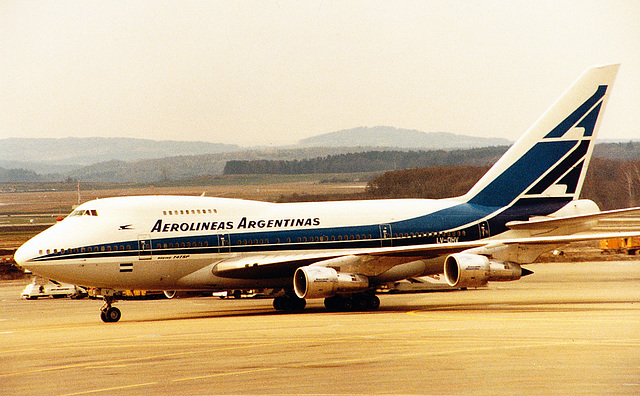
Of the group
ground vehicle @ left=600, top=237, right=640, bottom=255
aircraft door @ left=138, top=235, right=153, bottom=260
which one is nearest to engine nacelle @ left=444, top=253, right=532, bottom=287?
aircraft door @ left=138, top=235, right=153, bottom=260

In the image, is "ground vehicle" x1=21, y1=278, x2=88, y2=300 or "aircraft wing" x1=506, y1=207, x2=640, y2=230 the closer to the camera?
"aircraft wing" x1=506, y1=207, x2=640, y2=230

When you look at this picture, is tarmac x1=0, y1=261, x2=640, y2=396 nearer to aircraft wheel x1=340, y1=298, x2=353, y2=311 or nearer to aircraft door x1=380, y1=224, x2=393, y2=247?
aircraft wheel x1=340, y1=298, x2=353, y2=311

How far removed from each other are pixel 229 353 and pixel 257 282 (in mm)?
13322

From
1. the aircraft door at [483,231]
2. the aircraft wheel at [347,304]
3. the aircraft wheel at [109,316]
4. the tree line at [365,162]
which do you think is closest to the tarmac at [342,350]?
the aircraft wheel at [109,316]

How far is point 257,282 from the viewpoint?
33.2m

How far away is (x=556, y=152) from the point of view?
37094mm

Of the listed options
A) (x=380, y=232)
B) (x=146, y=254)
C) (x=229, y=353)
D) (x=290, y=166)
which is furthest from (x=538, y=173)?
(x=290, y=166)

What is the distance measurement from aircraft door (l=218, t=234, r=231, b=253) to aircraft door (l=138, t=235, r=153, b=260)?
110 inches

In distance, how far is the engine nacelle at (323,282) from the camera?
100 feet

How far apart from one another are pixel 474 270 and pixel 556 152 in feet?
30.0

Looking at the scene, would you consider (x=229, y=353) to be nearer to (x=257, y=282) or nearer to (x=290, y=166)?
(x=257, y=282)

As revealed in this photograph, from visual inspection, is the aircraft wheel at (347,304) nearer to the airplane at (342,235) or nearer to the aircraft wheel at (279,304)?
the airplane at (342,235)

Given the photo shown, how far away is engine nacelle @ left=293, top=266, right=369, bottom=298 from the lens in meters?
30.5

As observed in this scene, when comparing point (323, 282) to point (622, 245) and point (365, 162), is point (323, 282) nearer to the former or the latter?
point (622, 245)
